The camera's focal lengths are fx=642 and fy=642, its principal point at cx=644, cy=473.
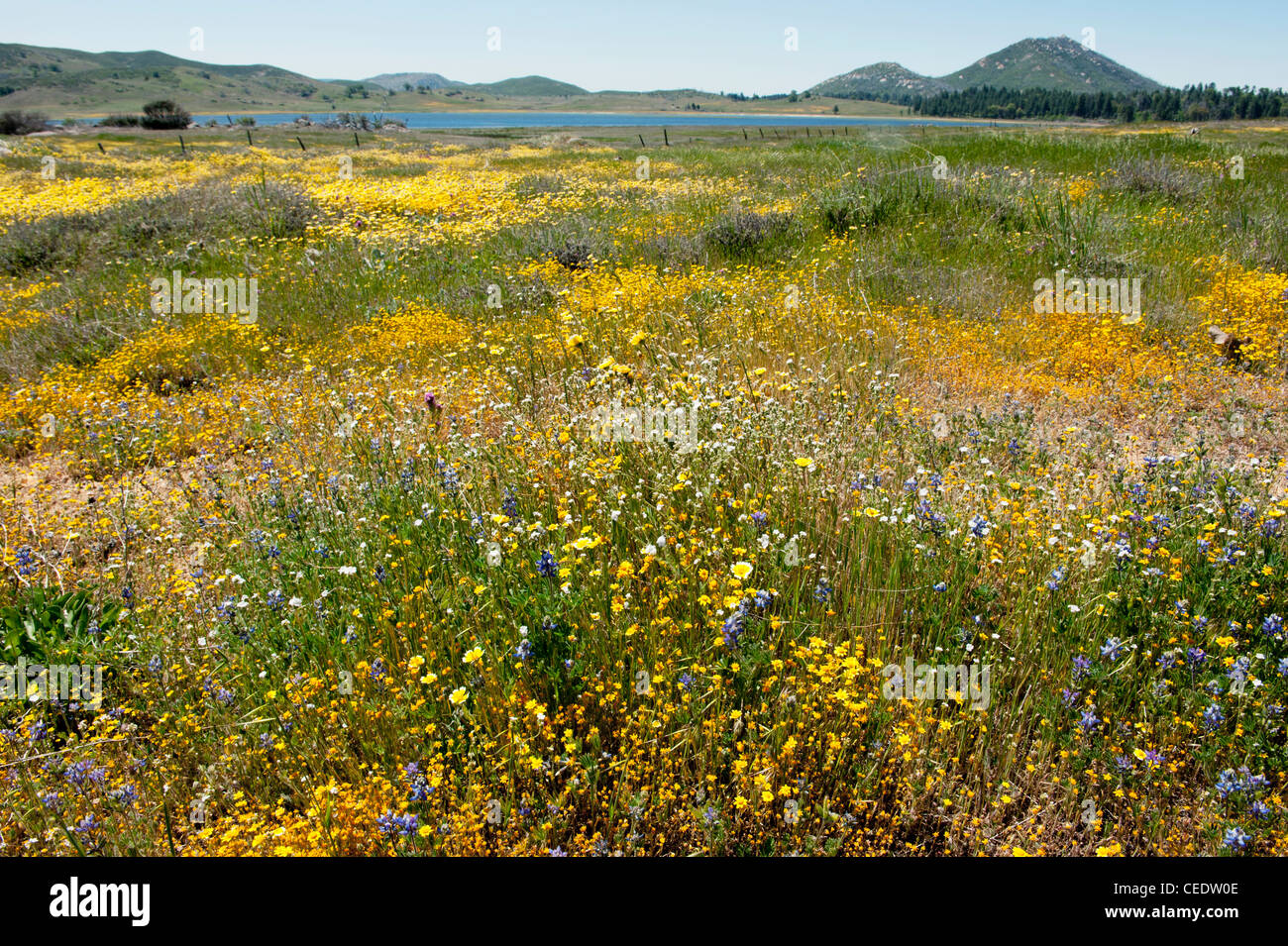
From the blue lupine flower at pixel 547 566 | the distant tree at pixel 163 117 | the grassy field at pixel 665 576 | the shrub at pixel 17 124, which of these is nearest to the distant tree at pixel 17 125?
the shrub at pixel 17 124

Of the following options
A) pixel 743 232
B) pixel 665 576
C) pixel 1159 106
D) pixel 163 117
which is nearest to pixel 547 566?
pixel 665 576

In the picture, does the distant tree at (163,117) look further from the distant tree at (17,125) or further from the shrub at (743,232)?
the shrub at (743,232)

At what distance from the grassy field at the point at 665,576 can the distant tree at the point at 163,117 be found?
5698cm

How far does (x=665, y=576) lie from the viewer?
10.1ft

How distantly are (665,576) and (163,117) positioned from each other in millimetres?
66355

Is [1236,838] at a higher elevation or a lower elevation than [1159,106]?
lower

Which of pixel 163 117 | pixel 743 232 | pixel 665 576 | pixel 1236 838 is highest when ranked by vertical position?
pixel 163 117

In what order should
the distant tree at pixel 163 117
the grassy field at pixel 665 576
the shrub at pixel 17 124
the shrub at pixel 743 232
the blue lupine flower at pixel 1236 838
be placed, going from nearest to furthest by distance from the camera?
1. the blue lupine flower at pixel 1236 838
2. the grassy field at pixel 665 576
3. the shrub at pixel 743 232
4. the shrub at pixel 17 124
5. the distant tree at pixel 163 117

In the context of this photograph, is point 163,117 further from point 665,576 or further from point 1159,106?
point 1159,106

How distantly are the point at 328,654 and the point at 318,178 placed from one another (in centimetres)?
2048

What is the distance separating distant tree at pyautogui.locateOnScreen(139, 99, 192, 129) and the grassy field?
2243 inches

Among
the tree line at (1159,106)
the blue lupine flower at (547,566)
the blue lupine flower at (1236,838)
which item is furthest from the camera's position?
the tree line at (1159,106)

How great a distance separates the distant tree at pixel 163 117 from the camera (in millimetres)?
49375
